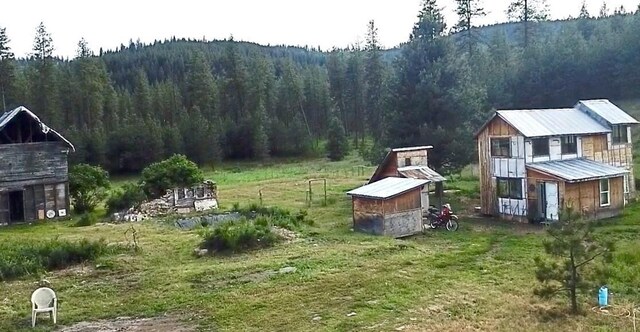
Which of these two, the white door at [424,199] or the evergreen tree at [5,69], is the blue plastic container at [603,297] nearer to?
the white door at [424,199]

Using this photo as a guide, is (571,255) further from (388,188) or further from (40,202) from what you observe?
(40,202)

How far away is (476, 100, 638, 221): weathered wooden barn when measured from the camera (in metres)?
27.3

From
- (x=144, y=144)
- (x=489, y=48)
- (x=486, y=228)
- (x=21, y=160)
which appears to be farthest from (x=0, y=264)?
(x=489, y=48)

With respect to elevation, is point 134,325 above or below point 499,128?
below

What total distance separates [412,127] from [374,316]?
990 inches

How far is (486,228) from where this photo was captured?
2664 cm

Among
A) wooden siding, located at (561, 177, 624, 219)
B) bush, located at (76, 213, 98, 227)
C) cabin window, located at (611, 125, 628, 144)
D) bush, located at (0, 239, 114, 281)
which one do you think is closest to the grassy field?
bush, located at (0, 239, 114, 281)

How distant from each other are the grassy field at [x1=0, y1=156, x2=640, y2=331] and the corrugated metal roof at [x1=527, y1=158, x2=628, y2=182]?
2.25m

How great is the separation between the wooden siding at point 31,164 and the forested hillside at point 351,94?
19106 mm

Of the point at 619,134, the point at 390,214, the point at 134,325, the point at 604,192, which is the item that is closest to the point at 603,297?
the point at 390,214

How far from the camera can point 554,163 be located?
28484 mm

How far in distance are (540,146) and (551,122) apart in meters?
1.73

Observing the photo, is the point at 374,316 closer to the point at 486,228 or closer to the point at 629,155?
the point at 486,228

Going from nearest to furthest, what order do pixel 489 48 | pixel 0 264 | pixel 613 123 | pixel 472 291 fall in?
1. pixel 472 291
2. pixel 0 264
3. pixel 613 123
4. pixel 489 48
